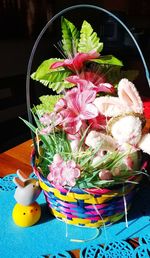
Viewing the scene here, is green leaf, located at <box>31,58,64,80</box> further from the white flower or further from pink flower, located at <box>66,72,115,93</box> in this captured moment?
the white flower

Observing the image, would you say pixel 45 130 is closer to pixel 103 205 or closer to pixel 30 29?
pixel 103 205

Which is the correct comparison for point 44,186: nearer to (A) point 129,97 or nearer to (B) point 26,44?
(A) point 129,97

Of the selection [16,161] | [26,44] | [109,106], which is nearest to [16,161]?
[16,161]

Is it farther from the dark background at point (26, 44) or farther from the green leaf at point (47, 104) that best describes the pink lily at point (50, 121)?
the dark background at point (26, 44)

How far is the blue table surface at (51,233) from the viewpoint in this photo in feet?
1.64

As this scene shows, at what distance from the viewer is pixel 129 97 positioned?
20.7 inches

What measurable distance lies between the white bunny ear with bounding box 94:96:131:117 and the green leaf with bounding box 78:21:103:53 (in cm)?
10

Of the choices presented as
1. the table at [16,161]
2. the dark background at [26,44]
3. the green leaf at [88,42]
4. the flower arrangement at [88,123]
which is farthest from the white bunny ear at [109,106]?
the dark background at [26,44]

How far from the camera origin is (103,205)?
1.63 ft

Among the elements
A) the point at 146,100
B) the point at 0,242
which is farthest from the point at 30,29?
the point at 0,242

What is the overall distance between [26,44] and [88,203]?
222 cm

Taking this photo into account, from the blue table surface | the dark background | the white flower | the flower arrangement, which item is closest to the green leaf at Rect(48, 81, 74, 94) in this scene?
the flower arrangement

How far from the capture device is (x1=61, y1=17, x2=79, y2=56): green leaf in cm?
58

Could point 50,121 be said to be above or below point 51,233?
above
